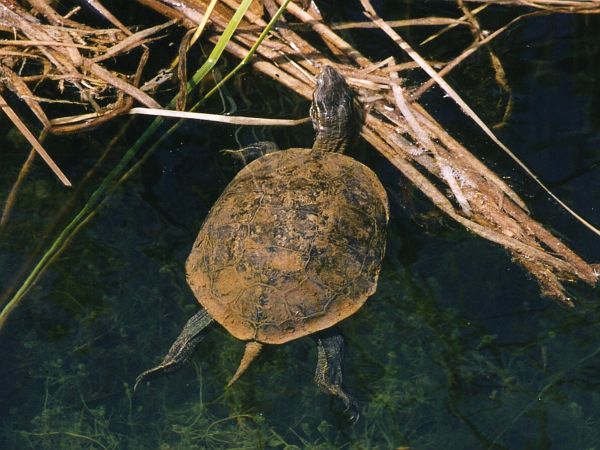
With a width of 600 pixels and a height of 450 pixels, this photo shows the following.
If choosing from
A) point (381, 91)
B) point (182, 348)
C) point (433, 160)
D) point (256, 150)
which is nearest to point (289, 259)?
point (182, 348)

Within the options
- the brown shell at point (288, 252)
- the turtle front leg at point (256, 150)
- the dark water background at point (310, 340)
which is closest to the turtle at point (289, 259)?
the brown shell at point (288, 252)

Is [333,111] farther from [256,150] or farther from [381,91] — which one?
[256,150]

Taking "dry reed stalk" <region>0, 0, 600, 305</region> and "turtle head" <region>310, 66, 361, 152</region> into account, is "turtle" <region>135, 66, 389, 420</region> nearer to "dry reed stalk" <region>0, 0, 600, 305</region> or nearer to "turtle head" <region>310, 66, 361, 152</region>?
"turtle head" <region>310, 66, 361, 152</region>

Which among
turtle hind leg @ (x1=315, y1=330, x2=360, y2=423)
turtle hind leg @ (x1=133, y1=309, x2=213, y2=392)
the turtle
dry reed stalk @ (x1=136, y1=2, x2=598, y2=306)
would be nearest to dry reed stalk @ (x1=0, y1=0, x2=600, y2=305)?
dry reed stalk @ (x1=136, y1=2, x2=598, y2=306)

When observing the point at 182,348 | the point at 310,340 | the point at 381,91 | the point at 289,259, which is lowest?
the point at 310,340

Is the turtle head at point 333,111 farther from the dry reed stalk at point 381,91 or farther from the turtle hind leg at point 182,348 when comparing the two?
the turtle hind leg at point 182,348
